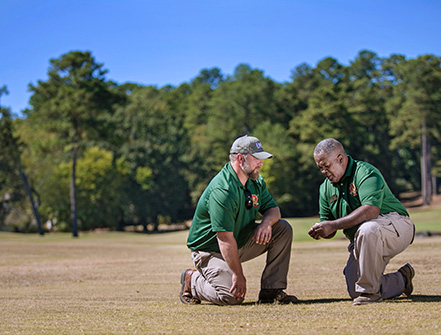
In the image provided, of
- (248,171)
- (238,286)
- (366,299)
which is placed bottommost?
(366,299)

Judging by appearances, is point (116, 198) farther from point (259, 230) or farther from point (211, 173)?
point (259, 230)

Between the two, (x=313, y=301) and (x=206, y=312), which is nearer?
(x=206, y=312)

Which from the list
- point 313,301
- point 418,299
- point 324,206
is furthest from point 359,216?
point 313,301

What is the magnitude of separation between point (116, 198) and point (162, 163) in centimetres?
910

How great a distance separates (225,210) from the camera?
20.6 feet

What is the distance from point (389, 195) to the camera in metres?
6.50

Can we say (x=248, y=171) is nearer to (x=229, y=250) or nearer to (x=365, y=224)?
(x=229, y=250)

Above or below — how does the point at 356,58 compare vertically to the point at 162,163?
above

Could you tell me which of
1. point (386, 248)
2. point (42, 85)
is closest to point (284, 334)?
point (386, 248)

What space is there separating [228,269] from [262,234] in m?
0.53

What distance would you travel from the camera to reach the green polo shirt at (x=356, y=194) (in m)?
6.16

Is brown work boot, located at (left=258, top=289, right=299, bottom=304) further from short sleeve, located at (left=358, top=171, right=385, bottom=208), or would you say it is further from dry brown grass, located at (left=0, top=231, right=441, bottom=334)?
short sleeve, located at (left=358, top=171, right=385, bottom=208)

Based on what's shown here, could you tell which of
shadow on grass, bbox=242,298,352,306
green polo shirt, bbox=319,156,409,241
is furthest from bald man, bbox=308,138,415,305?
shadow on grass, bbox=242,298,352,306

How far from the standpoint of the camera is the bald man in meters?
6.10
